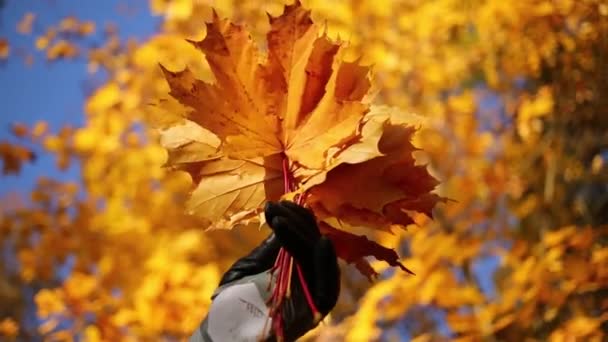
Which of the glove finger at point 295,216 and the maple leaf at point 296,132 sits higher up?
the maple leaf at point 296,132

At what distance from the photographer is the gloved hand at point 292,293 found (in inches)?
22.4

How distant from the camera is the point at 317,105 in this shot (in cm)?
61

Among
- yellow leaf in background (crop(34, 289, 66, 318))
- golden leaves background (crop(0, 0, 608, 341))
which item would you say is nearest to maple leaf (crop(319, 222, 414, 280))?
golden leaves background (crop(0, 0, 608, 341))

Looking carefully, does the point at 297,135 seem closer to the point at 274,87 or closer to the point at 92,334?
the point at 274,87

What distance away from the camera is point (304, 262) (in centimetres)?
58

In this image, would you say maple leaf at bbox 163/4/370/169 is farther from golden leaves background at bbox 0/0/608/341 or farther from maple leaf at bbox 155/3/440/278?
golden leaves background at bbox 0/0/608/341

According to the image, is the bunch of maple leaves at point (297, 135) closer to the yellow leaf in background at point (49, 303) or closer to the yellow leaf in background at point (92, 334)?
the yellow leaf in background at point (92, 334)

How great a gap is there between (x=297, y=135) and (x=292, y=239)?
8cm

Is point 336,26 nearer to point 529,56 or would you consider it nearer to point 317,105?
point 529,56

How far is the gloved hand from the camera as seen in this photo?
0.57m

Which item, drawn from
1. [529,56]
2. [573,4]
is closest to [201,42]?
[573,4]

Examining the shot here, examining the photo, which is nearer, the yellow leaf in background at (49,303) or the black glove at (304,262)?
the black glove at (304,262)

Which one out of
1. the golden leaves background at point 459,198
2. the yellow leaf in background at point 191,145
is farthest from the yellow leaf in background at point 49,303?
the yellow leaf in background at point 191,145

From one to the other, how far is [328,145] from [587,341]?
1008 millimetres
